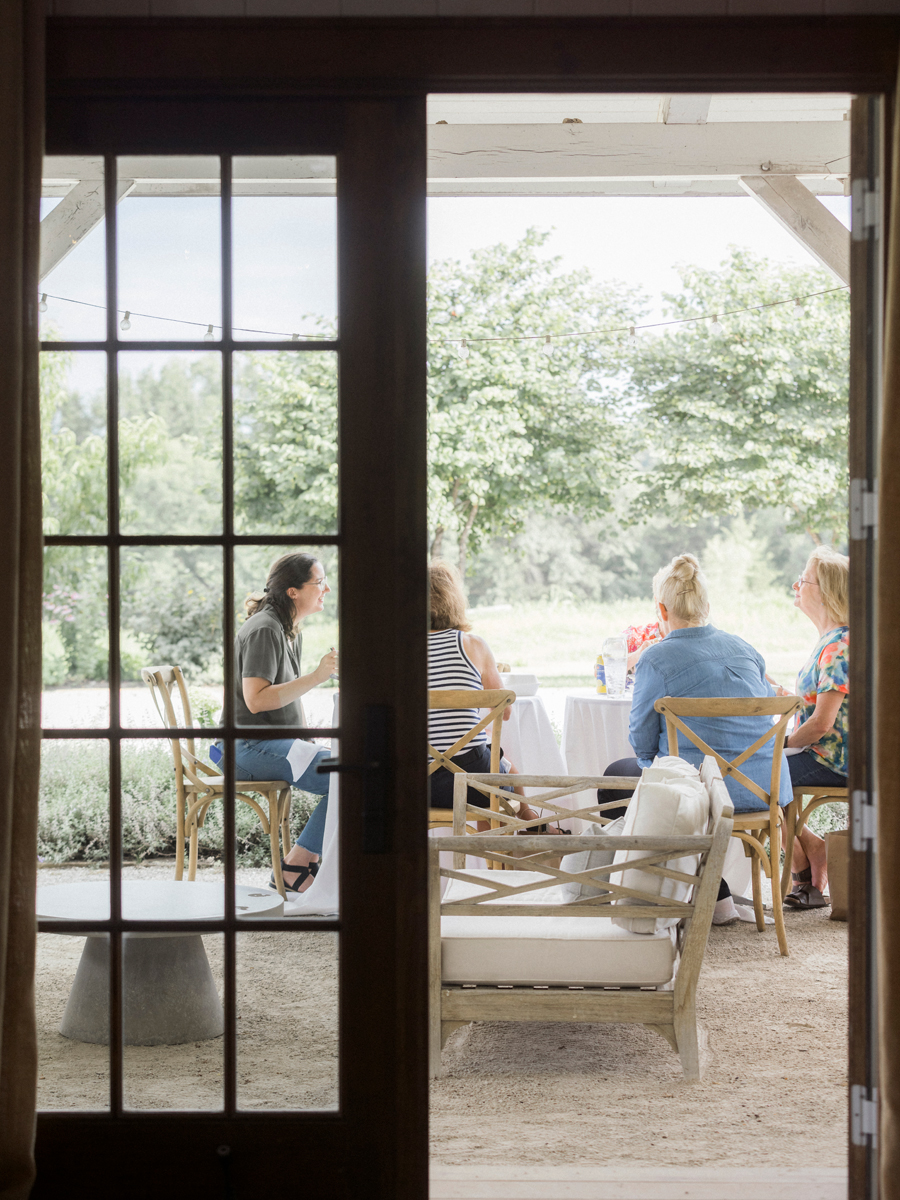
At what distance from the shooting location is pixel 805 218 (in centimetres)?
398

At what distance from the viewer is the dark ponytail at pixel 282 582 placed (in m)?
1.99

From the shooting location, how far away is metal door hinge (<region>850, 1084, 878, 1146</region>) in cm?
200

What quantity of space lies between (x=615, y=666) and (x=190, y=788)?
108 inches

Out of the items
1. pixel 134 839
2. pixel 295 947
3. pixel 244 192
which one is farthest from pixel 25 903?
pixel 244 192

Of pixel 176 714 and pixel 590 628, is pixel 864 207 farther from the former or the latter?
pixel 590 628

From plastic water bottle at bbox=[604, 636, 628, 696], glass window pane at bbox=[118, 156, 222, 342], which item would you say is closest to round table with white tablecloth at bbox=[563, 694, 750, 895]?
plastic water bottle at bbox=[604, 636, 628, 696]

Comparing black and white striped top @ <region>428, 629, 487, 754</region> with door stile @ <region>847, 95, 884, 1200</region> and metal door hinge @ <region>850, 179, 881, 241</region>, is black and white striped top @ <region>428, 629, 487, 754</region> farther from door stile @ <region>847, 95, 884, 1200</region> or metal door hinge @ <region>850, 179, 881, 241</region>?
metal door hinge @ <region>850, 179, 881, 241</region>

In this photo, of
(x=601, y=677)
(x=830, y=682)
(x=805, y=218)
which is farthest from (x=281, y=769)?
(x=805, y=218)

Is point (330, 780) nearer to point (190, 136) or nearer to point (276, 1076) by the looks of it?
point (276, 1076)

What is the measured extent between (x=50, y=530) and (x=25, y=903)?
696mm

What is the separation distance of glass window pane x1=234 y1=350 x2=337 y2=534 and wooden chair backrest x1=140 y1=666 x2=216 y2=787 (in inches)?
12.4

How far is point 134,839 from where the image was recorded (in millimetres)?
2004

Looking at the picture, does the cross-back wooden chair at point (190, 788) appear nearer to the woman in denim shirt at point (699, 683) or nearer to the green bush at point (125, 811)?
the green bush at point (125, 811)

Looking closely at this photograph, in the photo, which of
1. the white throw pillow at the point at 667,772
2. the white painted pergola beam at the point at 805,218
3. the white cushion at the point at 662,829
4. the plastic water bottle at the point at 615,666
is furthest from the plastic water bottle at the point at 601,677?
the white painted pergola beam at the point at 805,218
